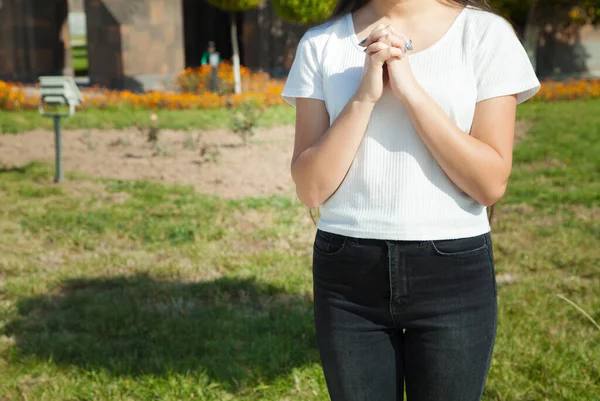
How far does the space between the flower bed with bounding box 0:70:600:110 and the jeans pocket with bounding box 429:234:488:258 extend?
11263 millimetres

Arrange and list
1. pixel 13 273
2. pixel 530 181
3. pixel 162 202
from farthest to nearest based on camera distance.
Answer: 1. pixel 530 181
2. pixel 162 202
3. pixel 13 273

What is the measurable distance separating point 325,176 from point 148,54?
16.6 metres

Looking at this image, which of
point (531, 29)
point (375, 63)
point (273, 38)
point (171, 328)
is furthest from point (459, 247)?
point (273, 38)

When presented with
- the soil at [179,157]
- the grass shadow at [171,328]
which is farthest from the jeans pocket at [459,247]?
the soil at [179,157]

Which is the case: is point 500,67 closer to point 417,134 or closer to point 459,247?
point 417,134

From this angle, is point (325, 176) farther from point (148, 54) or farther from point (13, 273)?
point (148, 54)

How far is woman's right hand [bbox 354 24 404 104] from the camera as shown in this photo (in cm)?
166

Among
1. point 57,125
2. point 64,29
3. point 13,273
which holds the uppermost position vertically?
point 64,29

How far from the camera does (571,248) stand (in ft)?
17.7

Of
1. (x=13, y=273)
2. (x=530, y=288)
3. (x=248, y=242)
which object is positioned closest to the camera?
(x=530, y=288)

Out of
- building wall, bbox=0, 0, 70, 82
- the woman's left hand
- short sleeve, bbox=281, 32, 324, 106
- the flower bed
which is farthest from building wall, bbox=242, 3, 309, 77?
the woman's left hand

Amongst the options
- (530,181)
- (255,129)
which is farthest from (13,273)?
(255,129)

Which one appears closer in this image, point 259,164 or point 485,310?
point 485,310

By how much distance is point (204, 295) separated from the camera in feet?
15.3
